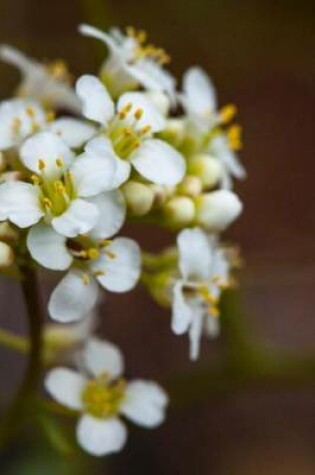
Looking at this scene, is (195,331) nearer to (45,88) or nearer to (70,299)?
(70,299)

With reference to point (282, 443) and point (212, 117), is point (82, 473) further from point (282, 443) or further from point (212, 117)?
point (212, 117)

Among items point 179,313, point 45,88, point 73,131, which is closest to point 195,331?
point 179,313

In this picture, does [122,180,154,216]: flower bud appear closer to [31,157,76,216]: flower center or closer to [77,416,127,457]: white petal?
[31,157,76,216]: flower center

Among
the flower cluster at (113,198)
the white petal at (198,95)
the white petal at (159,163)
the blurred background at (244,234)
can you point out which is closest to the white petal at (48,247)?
the flower cluster at (113,198)

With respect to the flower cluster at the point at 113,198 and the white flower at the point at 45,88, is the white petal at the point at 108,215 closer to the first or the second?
the flower cluster at the point at 113,198

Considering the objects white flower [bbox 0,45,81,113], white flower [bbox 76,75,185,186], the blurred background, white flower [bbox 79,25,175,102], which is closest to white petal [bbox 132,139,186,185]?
white flower [bbox 76,75,185,186]

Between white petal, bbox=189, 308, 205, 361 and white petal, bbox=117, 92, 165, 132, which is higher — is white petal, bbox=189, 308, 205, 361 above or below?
below
